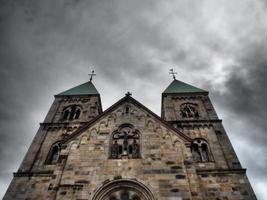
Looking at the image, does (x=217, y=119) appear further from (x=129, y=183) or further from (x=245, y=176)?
(x=129, y=183)

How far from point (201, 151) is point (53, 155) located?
491 inches

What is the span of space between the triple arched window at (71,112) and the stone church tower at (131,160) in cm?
61

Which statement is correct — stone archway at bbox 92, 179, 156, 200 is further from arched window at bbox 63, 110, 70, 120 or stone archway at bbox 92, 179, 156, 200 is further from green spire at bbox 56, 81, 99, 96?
green spire at bbox 56, 81, 99, 96

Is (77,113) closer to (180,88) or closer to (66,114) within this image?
(66,114)

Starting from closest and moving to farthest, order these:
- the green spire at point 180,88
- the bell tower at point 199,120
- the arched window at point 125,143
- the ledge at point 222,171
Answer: the arched window at point 125,143 → the ledge at point 222,171 → the bell tower at point 199,120 → the green spire at point 180,88

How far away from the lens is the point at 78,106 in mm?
23125

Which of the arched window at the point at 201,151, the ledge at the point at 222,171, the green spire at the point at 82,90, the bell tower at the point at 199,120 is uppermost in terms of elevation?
the green spire at the point at 82,90

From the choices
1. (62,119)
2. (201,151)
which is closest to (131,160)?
(201,151)

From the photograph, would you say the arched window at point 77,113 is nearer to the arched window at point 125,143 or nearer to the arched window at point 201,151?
the arched window at point 125,143

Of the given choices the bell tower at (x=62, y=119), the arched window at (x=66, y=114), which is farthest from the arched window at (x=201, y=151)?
the arched window at (x=66, y=114)

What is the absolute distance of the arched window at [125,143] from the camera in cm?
1280

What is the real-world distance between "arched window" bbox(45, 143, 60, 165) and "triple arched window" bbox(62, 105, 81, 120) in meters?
4.11

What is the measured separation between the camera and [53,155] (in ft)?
57.4

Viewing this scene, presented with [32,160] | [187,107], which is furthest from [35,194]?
[187,107]
